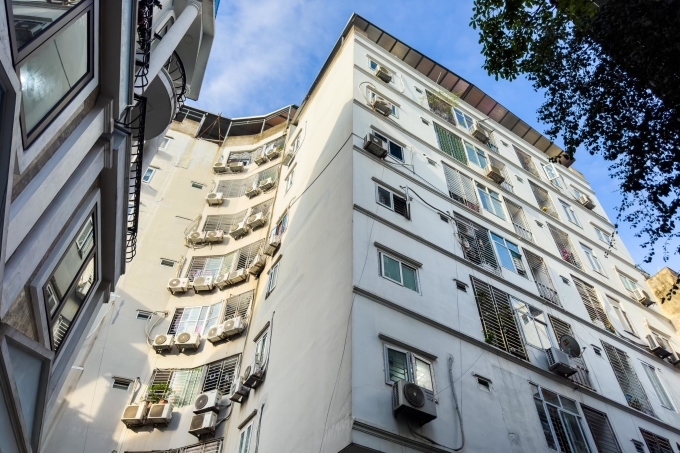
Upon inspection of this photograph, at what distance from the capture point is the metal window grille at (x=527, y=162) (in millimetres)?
22109

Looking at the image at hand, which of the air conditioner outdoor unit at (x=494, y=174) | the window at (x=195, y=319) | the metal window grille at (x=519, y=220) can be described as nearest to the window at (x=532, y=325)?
the metal window grille at (x=519, y=220)

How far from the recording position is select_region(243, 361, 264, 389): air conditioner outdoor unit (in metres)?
11.9

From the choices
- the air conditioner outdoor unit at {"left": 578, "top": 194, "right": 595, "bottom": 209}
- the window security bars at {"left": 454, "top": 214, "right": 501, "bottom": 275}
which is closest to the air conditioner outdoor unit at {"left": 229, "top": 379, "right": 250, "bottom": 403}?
the window security bars at {"left": 454, "top": 214, "right": 501, "bottom": 275}

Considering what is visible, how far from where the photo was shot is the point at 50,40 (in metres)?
5.59

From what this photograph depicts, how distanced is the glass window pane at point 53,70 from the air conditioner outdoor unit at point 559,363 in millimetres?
11325

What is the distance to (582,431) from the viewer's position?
11055mm

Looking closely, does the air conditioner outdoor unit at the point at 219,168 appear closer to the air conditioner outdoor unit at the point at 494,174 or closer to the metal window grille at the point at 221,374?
the metal window grille at the point at 221,374

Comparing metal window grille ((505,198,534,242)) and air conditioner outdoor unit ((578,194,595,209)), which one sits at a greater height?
air conditioner outdoor unit ((578,194,595,209))

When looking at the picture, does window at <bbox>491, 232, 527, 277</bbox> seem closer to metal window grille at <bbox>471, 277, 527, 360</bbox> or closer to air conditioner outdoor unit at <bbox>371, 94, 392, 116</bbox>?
metal window grille at <bbox>471, 277, 527, 360</bbox>

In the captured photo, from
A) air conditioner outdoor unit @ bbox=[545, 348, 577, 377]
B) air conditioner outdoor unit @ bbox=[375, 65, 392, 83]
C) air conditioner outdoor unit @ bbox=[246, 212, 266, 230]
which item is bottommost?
air conditioner outdoor unit @ bbox=[545, 348, 577, 377]

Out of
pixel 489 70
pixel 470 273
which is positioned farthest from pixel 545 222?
pixel 489 70

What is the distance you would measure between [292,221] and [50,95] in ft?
33.9

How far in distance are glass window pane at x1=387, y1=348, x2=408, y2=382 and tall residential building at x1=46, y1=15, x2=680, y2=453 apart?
4 cm

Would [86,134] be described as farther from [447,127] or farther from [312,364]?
[447,127]
